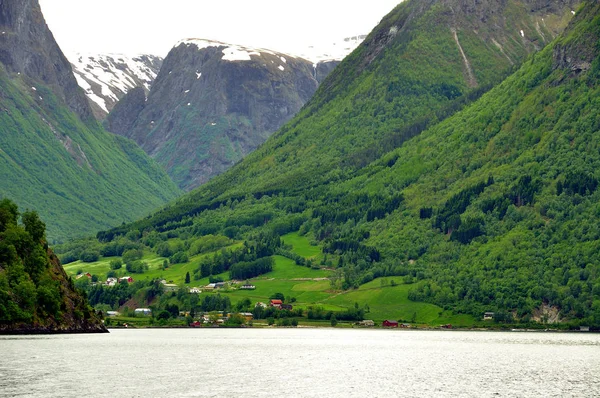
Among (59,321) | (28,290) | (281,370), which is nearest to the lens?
(281,370)

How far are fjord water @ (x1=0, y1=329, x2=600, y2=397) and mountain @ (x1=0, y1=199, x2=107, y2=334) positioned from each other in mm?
4664

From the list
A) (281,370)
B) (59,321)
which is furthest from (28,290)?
(281,370)

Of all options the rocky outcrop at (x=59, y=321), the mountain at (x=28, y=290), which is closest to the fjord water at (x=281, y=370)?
the rocky outcrop at (x=59, y=321)

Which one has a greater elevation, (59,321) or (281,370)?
(59,321)

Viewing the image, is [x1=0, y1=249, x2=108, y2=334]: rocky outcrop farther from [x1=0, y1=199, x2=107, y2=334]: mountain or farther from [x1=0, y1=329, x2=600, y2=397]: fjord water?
[x1=0, y1=329, x2=600, y2=397]: fjord water

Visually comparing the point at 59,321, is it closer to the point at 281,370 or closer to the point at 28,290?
the point at 28,290

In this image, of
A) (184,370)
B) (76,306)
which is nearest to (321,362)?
(184,370)

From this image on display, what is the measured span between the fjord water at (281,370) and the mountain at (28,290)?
4664mm

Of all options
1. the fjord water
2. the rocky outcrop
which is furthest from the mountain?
the fjord water

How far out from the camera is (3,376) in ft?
373

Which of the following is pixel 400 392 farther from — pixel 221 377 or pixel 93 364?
pixel 93 364

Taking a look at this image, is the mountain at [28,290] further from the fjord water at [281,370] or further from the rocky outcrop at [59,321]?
the fjord water at [281,370]

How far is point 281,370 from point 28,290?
2387 inches

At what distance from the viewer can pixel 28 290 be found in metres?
178
